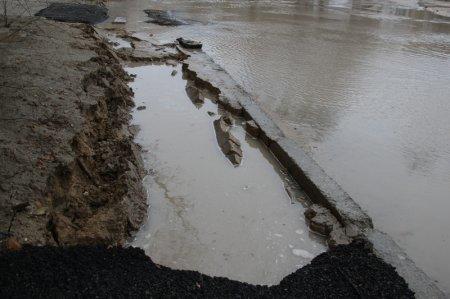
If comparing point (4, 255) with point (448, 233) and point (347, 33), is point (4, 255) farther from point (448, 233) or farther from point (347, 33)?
point (347, 33)

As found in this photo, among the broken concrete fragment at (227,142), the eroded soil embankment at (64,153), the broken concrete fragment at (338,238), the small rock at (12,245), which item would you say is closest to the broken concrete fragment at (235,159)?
the broken concrete fragment at (227,142)

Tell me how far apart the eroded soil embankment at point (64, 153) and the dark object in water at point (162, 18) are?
7.30 meters

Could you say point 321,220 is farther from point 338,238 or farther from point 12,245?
point 12,245

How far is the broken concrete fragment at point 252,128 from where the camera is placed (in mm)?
5762

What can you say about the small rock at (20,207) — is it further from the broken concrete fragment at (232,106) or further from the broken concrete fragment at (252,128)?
the broken concrete fragment at (232,106)

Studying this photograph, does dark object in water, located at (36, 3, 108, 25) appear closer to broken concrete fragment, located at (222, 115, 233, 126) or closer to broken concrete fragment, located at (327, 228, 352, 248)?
broken concrete fragment, located at (222, 115, 233, 126)

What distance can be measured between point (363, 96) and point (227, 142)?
3.55 metres

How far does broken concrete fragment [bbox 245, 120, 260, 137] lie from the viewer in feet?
18.9

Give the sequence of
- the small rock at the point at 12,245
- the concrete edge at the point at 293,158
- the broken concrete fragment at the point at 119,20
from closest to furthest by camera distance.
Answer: the small rock at the point at 12,245 → the concrete edge at the point at 293,158 → the broken concrete fragment at the point at 119,20

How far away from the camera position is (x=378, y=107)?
23.3ft

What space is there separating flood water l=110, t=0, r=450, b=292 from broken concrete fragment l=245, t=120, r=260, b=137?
1.73ft

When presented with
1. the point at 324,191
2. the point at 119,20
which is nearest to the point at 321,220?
the point at 324,191

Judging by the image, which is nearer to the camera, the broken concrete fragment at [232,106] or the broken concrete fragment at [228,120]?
the broken concrete fragment at [228,120]

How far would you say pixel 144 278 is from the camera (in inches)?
108
